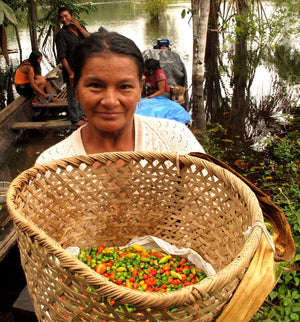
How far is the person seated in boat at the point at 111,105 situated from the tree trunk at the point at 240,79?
3626 millimetres

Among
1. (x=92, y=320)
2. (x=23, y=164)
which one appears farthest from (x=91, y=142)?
(x=23, y=164)

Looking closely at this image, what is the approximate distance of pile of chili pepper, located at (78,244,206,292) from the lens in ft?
4.60

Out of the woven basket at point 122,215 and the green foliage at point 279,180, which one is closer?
the woven basket at point 122,215

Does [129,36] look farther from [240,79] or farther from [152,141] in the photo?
[152,141]

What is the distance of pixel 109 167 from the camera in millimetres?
1483

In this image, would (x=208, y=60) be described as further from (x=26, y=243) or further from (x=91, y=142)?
(x=26, y=243)

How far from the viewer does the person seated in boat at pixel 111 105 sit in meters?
1.31

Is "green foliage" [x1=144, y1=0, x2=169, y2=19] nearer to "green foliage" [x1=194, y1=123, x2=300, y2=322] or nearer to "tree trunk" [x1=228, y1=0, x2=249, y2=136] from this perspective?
"tree trunk" [x1=228, y1=0, x2=249, y2=136]

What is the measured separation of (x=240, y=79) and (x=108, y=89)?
654 centimetres

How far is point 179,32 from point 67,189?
1341 centimetres

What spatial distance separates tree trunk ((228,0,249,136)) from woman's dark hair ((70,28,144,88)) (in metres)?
3.82

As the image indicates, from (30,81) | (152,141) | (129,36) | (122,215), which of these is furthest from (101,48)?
(129,36)

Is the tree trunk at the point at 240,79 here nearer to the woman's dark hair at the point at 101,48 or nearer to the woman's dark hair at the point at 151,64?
the woman's dark hair at the point at 151,64

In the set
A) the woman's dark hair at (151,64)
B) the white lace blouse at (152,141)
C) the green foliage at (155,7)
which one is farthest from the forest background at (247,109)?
the green foliage at (155,7)
